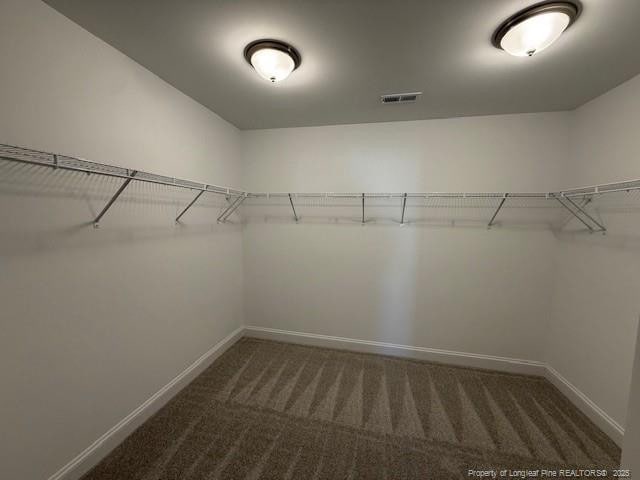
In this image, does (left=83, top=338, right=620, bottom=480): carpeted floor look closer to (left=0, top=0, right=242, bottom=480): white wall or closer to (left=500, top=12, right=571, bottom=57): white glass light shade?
(left=0, top=0, right=242, bottom=480): white wall

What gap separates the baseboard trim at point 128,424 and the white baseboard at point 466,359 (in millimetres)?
798

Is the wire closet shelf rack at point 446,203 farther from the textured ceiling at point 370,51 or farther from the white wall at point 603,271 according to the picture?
the textured ceiling at point 370,51

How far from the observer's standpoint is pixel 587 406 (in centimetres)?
185

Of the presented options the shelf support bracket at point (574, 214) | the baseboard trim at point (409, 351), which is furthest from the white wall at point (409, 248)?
the shelf support bracket at point (574, 214)

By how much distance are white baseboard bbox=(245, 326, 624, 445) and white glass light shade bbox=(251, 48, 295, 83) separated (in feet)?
7.99

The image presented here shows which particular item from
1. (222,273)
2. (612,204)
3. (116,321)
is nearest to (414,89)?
(612,204)

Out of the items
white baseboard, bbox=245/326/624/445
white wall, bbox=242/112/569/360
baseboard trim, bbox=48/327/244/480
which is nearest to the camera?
baseboard trim, bbox=48/327/244/480

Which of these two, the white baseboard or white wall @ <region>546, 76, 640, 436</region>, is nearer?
white wall @ <region>546, 76, 640, 436</region>

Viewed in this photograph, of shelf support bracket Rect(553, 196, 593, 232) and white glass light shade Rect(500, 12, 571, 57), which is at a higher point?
white glass light shade Rect(500, 12, 571, 57)

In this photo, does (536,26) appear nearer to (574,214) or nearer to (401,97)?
(401,97)

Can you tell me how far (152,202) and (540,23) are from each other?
7.74 ft

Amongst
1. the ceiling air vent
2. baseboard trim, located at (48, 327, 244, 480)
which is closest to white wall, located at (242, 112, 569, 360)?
the ceiling air vent

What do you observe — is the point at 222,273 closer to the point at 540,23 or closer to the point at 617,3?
the point at 540,23

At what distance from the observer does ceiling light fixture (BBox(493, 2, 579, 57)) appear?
107 cm
